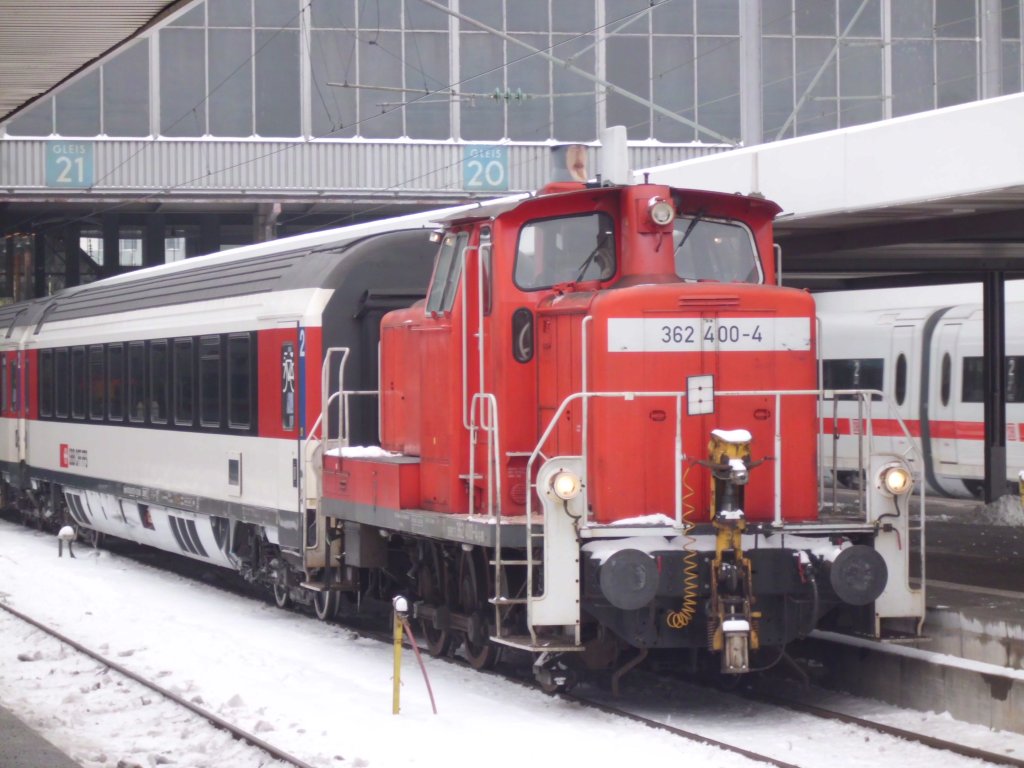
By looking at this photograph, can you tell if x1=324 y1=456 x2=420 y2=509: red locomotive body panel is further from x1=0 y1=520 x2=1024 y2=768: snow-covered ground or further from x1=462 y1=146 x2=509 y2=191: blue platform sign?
x1=462 y1=146 x2=509 y2=191: blue platform sign

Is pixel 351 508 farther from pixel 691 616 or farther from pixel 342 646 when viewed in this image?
pixel 691 616

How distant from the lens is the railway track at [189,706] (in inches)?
309

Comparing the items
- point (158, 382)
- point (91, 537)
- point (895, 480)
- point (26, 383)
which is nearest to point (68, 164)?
point (26, 383)

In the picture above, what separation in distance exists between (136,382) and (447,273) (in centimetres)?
753

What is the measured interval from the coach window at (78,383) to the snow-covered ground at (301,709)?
5239mm

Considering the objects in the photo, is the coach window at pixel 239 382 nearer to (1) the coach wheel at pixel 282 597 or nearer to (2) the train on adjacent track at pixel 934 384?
(1) the coach wheel at pixel 282 597

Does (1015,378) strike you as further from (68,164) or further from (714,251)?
(68,164)

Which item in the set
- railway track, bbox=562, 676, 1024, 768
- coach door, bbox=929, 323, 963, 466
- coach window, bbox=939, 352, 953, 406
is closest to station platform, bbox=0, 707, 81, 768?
Result: railway track, bbox=562, 676, 1024, 768

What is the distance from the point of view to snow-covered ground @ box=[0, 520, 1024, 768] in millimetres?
7875

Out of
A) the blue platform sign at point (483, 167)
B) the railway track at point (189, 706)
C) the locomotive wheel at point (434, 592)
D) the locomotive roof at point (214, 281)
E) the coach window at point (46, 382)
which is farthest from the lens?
the blue platform sign at point (483, 167)

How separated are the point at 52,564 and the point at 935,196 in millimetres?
11982

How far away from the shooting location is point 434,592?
34.6 ft

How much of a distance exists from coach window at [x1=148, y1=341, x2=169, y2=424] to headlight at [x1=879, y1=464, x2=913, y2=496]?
29.4 ft

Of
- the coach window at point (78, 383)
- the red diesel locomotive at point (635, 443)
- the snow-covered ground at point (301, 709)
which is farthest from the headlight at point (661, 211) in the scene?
the coach window at point (78, 383)
